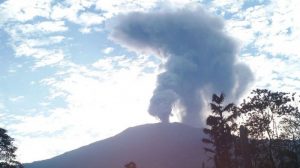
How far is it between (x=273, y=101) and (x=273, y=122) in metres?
2.56

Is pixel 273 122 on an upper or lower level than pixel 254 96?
lower

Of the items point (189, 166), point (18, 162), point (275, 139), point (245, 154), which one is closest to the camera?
point (245, 154)

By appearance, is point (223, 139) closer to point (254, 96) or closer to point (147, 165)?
point (254, 96)

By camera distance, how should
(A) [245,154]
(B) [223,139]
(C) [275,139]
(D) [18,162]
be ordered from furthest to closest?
1. (C) [275,139]
2. (D) [18,162]
3. (B) [223,139]
4. (A) [245,154]

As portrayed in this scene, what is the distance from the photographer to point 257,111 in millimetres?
51438

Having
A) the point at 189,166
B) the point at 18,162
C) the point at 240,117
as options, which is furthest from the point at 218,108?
the point at 189,166

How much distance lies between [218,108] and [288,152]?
9.98 meters

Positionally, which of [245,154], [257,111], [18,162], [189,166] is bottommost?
[245,154]

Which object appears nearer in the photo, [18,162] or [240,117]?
[18,162]

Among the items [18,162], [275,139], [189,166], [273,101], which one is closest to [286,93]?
[273,101]

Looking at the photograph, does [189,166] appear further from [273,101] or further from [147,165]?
[273,101]

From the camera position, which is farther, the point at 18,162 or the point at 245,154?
the point at 18,162

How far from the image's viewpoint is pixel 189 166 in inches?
7067

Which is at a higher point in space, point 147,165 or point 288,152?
point 147,165
